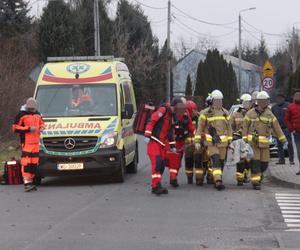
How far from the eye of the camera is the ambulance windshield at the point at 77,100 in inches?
558

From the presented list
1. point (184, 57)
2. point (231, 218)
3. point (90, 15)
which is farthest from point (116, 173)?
point (184, 57)

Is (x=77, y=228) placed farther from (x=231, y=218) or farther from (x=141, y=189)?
(x=141, y=189)

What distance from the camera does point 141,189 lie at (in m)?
13.0

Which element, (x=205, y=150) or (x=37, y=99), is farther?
(x=37, y=99)

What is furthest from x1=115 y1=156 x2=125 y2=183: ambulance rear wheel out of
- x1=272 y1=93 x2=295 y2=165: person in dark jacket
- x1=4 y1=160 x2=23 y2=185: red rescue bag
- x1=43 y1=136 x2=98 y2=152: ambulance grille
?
x1=272 y1=93 x2=295 y2=165: person in dark jacket

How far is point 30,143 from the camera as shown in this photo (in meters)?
13.0

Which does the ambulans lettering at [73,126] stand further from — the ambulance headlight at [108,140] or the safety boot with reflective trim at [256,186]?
the safety boot with reflective trim at [256,186]

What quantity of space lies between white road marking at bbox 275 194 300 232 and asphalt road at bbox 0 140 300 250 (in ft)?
0.40

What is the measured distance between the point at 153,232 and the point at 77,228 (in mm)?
1085

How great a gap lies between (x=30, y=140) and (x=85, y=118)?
1.39 meters

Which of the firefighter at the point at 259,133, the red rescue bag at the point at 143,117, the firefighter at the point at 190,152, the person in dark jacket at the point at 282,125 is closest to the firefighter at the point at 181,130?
the firefighter at the point at 190,152

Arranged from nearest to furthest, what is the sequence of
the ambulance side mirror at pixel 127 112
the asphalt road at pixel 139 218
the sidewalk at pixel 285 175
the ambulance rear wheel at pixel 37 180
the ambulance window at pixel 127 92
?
1. the asphalt road at pixel 139 218
2. the sidewalk at pixel 285 175
3. the ambulance rear wheel at pixel 37 180
4. the ambulance side mirror at pixel 127 112
5. the ambulance window at pixel 127 92

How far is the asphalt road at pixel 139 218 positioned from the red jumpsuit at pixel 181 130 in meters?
0.41

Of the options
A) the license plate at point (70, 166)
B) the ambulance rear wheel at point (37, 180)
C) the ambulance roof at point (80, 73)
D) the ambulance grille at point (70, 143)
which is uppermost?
the ambulance roof at point (80, 73)
